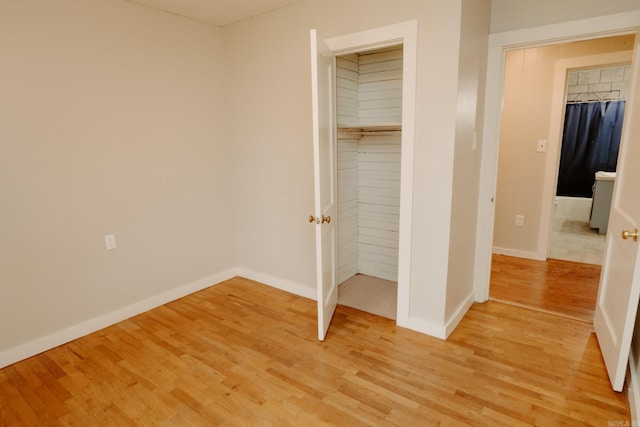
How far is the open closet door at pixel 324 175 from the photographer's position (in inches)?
86.0

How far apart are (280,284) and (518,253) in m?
2.91

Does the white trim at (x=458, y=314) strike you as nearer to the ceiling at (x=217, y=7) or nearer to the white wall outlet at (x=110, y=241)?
the white wall outlet at (x=110, y=241)

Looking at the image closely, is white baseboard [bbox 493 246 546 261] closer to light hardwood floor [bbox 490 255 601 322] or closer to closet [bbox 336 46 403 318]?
light hardwood floor [bbox 490 255 601 322]

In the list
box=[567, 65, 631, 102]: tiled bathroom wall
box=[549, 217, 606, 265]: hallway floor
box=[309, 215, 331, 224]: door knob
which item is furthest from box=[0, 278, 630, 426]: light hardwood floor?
box=[567, 65, 631, 102]: tiled bathroom wall

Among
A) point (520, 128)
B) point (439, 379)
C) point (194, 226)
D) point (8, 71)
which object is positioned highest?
point (8, 71)

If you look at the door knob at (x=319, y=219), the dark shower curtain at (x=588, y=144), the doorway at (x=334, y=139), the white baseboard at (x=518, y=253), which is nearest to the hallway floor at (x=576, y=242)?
the white baseboard at (x=518, y=253)

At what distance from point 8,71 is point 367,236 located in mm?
3041

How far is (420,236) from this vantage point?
8.05 feet

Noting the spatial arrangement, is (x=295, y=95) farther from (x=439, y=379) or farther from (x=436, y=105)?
(x=439, y=379)

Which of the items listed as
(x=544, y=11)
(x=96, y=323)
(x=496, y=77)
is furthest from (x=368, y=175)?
(x=96, y=323)

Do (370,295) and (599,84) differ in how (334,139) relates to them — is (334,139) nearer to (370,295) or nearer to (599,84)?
(370,295)

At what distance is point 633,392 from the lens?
69.5 inches

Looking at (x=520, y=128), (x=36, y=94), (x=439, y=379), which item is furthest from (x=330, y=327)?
(x=520, y=128)

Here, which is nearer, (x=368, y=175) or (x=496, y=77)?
A: (x=496, y=77)
